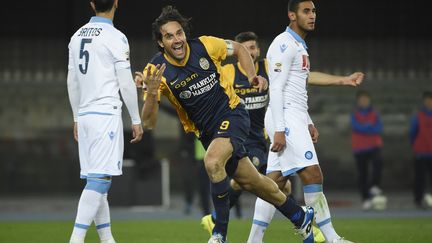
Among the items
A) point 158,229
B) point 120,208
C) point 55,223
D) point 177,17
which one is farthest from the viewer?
point 120,208

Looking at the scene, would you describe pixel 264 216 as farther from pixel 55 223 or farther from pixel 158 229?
pixel 55 223

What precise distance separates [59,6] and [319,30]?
19.7 feet

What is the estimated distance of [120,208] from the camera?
19375 millimetres

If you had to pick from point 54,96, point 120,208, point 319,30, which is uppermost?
point 319,30

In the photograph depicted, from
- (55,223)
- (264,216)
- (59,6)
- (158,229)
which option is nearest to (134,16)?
(59,6)

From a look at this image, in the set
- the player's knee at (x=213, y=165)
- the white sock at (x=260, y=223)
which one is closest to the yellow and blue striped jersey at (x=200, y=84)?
the player's knee at (x=213, y=165)

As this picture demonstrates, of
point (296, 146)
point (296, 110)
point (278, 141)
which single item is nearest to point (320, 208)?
point (296, 146)

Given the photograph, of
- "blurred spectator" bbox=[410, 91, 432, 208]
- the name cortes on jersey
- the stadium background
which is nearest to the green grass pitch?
the name cortes on jersey

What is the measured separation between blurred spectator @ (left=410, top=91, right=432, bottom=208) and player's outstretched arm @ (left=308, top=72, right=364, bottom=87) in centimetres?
914

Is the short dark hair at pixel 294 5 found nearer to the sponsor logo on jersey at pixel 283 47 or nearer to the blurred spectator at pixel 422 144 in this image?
the sponsor logo on jersey at pixel 283 47

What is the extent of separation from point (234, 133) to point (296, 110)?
0.82 meters

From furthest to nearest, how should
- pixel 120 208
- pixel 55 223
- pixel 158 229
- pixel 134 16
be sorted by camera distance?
pixel 134 16, pixel 120 208, pixel 55 223, pixel 158 229

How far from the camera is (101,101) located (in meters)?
9.35

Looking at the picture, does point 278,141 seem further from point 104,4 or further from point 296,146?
point 104,4
